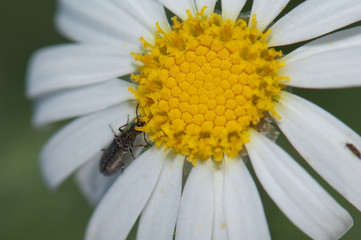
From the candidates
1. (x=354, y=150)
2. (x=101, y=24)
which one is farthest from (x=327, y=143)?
(x=101, y=24)

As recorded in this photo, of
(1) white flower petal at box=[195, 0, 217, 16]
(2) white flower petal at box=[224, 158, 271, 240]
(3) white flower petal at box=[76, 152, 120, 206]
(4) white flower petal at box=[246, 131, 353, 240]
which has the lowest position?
(3) white flower petal at box=[76, 152, 120, 206]

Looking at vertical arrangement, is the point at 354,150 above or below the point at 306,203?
above

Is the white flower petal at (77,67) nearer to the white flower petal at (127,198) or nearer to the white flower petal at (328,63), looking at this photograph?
the white flower petal at (127,198)

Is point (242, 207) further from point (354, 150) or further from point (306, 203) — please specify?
point (354, 150)

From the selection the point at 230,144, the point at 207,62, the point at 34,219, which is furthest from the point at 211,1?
the point at 34,219

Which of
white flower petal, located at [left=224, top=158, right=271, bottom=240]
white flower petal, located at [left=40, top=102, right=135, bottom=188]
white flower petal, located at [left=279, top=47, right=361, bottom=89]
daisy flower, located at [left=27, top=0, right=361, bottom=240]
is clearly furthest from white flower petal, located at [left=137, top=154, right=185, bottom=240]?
white flower petal, located at [left=279, top=47, right=361, bottom=89]

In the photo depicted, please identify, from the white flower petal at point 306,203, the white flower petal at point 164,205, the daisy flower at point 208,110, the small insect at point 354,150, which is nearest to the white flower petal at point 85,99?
the daisy flower at point 208,110

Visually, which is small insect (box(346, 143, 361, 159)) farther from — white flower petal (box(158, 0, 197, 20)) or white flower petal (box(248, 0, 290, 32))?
white flower petal (box(158, 0, 197, 20))
